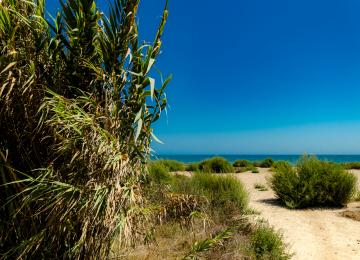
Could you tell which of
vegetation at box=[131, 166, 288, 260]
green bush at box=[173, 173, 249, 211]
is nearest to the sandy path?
vegetation at box=[131, 166, 288, 260]

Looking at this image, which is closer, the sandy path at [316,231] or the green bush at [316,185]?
the sandy path at [316,231]

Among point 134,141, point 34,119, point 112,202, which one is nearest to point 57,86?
point 34,119

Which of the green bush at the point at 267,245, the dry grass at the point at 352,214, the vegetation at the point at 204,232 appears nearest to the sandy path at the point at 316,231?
the dry grass at the point at 352,214

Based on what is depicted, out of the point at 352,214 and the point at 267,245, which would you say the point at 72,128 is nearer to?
the point at 267,245

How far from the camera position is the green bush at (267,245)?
5.03m

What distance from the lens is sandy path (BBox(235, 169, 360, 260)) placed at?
19.0ft

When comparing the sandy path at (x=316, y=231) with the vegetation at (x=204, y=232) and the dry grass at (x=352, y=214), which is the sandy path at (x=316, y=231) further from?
the vegetation at (x=204, y=232)

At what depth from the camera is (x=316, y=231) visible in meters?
7.18

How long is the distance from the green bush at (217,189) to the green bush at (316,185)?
6.75ft

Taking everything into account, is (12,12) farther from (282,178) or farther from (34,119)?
(282,178)

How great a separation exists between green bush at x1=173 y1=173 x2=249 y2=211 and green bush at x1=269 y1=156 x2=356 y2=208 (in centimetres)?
206

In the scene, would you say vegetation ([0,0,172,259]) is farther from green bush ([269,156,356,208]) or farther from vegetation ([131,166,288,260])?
green bush ([269,156,356,208])

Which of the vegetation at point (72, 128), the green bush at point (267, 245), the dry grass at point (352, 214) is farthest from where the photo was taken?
the dry grass at point (352, 214)

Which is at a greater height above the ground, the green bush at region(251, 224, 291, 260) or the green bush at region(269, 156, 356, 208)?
the green bush at region(269, 156, 356, 208)
